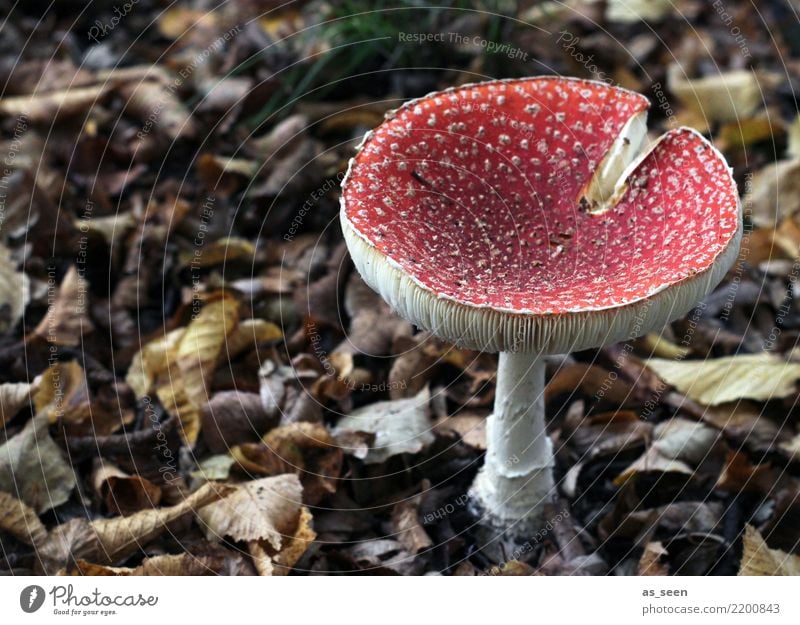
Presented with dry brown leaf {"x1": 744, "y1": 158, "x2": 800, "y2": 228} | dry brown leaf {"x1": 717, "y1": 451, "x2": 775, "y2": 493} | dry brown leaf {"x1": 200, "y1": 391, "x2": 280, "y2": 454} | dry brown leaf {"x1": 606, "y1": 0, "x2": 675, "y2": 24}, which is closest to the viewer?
dry brown leaf {"x1": 717, "y1": 451, "x2": 775, "y2": 493}

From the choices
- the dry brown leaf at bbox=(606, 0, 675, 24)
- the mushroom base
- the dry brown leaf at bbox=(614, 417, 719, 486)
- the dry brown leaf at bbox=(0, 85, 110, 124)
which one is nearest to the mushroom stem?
the mushroom base

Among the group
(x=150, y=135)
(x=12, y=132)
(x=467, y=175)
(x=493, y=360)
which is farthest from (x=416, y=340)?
(x=12, y=132)

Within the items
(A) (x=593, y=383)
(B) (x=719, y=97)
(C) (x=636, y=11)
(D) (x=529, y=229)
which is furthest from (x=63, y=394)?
(C) (x=636, y=11)

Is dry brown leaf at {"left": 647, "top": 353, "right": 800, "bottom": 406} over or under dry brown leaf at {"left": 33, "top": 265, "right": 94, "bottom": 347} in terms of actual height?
under

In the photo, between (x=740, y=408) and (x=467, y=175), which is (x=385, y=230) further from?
(x=740, y=408)

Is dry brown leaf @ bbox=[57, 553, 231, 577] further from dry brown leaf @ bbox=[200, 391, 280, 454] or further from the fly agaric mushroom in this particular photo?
the fly agaric mushroom
